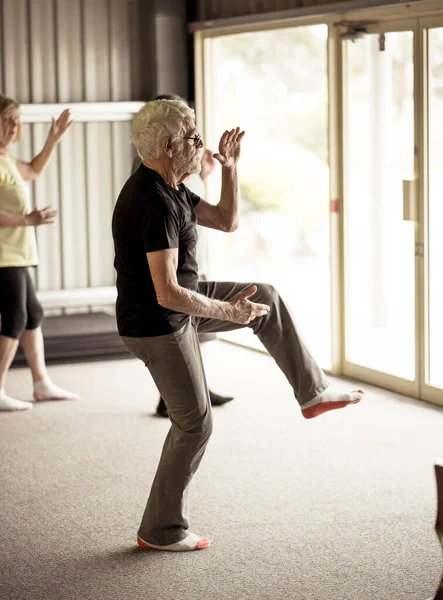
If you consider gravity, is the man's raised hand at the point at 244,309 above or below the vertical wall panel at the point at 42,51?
below

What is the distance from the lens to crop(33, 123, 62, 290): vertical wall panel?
7.48 m

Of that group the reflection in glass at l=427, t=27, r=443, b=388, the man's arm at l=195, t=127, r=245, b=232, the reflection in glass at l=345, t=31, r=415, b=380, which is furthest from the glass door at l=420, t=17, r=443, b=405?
the man's arm at l=195, t=127, r=245, b=232

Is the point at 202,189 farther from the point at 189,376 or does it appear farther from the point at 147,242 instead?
the point at 147,242

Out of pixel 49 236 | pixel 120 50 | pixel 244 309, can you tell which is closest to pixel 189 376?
pixel 244 309

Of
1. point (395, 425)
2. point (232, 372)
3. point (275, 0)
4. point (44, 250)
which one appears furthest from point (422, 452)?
point (44, 250)

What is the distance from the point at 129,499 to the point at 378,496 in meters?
1.02

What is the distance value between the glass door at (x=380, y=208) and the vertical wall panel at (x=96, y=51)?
6.32 feet

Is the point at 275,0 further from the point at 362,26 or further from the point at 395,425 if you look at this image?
the point at 395,425

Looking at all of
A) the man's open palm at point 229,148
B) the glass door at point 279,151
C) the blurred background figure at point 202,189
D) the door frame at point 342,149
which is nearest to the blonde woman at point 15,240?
the blurred background figure at point 202,189

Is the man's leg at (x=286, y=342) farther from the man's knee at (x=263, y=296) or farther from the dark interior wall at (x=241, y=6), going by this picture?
the dark interior wall at (x=241, y=6)

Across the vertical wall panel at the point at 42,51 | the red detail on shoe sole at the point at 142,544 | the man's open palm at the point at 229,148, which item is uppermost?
the vertical wall panel at the point at 42,51

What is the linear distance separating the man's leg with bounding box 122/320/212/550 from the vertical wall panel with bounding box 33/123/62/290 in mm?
4057

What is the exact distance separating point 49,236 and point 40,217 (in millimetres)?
2190

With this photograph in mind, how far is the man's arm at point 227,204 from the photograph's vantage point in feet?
12.0
